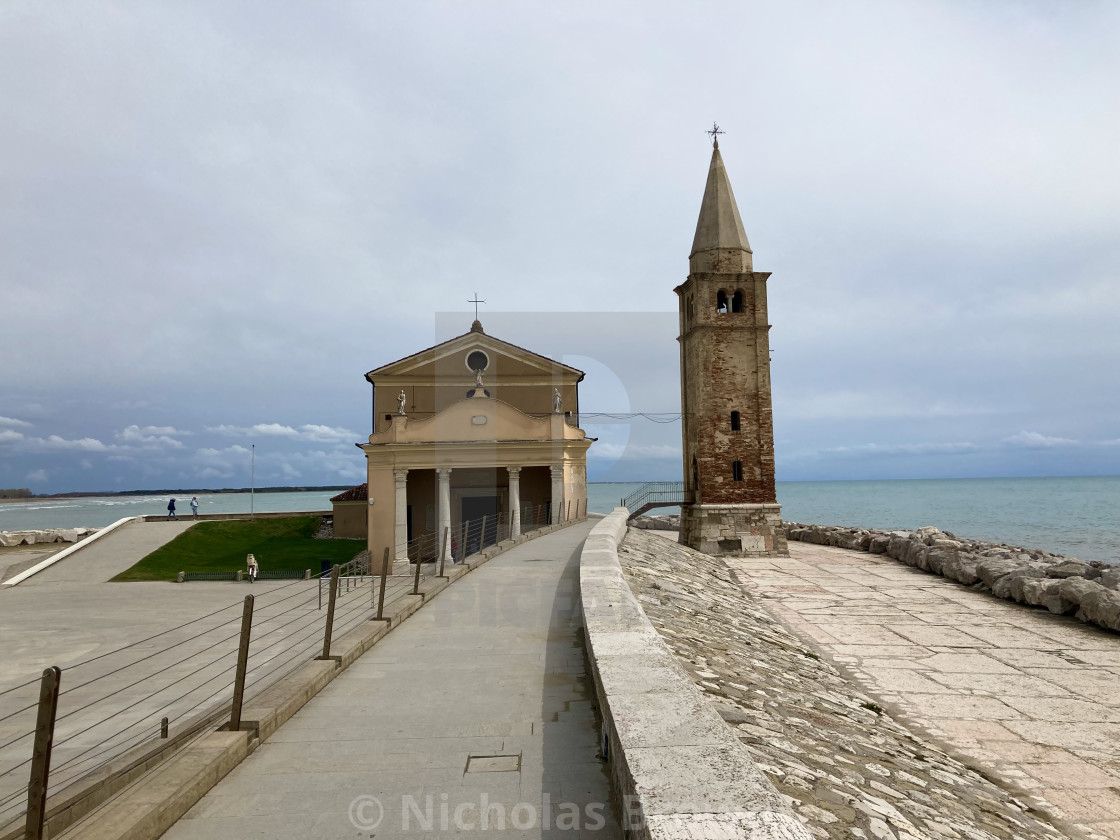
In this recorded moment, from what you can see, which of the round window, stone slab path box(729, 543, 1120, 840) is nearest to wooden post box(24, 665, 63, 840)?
stone slab path box(729, 543, 1120, 840)

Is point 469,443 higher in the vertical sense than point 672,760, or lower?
higher

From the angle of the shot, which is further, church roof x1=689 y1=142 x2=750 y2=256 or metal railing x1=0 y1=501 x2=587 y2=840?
church roof x1=689 y1=142 x2=750 y2=256

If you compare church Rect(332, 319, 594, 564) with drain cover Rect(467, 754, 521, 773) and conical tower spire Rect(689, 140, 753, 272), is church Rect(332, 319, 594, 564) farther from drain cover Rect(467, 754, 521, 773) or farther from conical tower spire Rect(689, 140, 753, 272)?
drain cover Rect(467, 754, 521, 773)

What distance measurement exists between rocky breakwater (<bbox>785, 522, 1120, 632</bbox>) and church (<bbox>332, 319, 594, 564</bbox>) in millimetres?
12064

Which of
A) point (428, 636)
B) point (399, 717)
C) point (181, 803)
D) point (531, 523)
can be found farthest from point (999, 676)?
point (531, 523)

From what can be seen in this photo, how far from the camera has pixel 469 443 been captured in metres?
23.9

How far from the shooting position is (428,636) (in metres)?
7.26

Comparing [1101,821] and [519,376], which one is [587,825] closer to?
[1101,821]

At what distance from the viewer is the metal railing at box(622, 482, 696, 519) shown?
32844 millimetres
